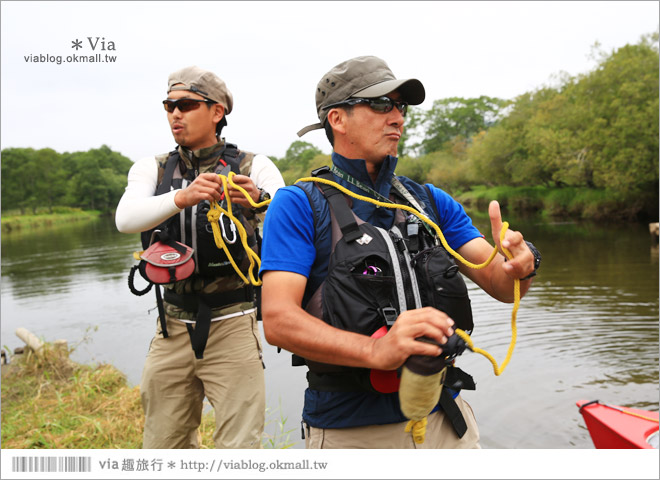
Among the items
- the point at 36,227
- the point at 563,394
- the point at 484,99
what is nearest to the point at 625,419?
the point at 563,394

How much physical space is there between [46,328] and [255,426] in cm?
1182

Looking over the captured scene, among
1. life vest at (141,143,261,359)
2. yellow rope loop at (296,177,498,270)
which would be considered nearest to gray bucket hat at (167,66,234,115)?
life vest at (141,143,261,359)

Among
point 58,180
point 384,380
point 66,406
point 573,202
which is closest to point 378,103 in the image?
point 384,380

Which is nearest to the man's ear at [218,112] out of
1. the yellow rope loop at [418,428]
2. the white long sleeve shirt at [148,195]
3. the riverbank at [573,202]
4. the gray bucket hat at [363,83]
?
the white long sleeve shirt at [148,195]

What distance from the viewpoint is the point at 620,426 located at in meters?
5.20

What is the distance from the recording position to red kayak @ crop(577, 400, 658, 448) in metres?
4.94

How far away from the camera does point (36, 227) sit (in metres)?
55.7

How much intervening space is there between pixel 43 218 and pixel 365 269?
64.8 m

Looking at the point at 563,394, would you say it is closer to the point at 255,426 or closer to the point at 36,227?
the point at 255,426

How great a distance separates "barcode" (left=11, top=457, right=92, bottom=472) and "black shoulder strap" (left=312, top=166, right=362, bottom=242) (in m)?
1.55

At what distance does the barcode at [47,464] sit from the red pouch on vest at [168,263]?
1130mm

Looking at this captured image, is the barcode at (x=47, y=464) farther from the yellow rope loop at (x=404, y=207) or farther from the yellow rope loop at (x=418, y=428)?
the yellow rope loop at (x=404, y=207)

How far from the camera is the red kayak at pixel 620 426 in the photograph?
494cm

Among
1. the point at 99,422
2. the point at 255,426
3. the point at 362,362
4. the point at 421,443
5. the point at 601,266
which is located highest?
the point at 362,362
